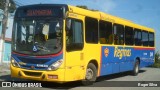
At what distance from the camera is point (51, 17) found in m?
12.2

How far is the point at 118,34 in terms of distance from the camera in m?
16.9

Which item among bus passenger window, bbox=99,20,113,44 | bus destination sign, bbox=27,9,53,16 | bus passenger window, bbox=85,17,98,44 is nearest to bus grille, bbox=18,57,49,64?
bus destination sign, bbox=27,9,53,16

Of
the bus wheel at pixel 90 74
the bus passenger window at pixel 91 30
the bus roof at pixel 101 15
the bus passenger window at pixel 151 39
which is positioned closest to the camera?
the bus roof at pixel 101 15

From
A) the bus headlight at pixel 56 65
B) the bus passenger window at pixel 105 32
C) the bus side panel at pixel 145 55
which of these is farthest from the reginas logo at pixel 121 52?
the bus headlight at pixel 56 65

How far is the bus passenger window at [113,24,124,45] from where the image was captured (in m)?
16.5

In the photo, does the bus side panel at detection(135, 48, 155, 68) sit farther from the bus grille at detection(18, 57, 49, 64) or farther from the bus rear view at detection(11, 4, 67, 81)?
the bus grille at detection(18, 57, 49, 64)

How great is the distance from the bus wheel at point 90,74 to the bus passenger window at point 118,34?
2.85m

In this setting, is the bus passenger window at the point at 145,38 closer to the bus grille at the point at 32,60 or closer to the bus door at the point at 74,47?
the bus door at the point at 74,47

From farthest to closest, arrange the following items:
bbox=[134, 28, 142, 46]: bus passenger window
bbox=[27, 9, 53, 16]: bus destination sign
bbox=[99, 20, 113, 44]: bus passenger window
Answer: bbox=[134, 28, 142, 46]: bus passenger window
bbox=[99, 20, 113, 44]: bus passenger window
bbox=[27, 9, 53, 16]: bus destination sign

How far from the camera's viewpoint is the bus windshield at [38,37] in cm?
1203

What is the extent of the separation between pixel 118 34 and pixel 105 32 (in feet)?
5.65

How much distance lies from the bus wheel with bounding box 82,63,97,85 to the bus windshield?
2.34 metres

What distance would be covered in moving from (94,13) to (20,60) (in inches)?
155

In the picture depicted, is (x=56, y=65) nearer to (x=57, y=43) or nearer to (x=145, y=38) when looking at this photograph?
(x=57, y=43)
